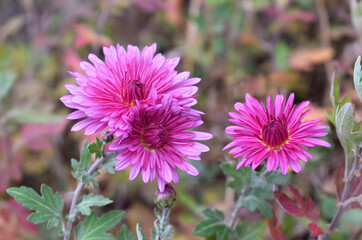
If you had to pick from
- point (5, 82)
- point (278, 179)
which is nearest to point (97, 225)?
point (278, 179)

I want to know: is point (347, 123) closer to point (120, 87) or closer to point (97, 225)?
point (120, 87)

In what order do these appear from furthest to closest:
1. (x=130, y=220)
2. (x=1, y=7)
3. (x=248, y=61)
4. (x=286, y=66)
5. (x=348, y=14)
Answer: (x=1, y=7) → (x=248, y=61) → (x=348, y=14) → (x=286, y=66) → (x=130, y=220)

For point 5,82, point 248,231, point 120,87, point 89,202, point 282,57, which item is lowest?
point 248,231

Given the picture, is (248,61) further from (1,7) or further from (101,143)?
(1,7)

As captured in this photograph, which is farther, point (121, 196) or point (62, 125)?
point (121, 196)

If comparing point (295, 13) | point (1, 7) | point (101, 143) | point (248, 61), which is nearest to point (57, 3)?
point (1, 7)

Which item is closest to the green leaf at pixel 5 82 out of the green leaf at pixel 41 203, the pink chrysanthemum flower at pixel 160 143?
the green leaf at pixel 41 203

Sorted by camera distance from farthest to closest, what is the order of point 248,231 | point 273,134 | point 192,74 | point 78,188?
point 192,74 < point 248,231 < point 78,188 < point 273,134
